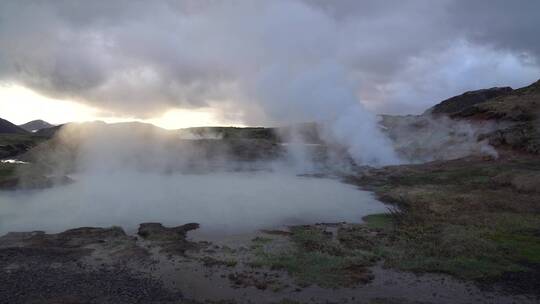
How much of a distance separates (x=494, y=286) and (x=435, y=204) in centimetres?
1356

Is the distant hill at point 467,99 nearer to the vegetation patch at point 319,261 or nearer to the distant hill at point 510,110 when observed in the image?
the distant hill at point 510,110

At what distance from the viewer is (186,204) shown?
107 ft

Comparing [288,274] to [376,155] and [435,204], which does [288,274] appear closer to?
[435,204]

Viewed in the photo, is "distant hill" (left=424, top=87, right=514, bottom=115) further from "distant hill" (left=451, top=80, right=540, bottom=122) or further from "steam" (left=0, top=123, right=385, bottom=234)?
"steam" (left=0, top=123, right=385, bottom=234)

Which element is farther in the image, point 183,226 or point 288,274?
point 183,226

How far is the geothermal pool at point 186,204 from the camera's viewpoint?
2742 cm

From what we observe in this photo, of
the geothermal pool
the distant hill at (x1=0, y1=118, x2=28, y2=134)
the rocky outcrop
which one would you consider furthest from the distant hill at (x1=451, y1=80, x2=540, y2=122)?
the distant hill at (x1=0, y1=118, x2=28, y2=134)

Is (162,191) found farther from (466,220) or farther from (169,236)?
(466,220)

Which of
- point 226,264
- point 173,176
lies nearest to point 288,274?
point 226,264

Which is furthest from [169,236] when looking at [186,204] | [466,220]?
[466,220]

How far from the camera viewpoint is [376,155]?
185 ft

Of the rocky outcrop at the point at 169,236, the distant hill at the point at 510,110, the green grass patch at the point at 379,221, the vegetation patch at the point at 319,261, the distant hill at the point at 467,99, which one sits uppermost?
the distant hill at the point at 467,99

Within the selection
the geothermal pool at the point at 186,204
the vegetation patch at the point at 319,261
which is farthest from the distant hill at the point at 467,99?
the vegetation patch at the point at 319,261

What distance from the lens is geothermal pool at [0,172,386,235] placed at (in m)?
27.4
